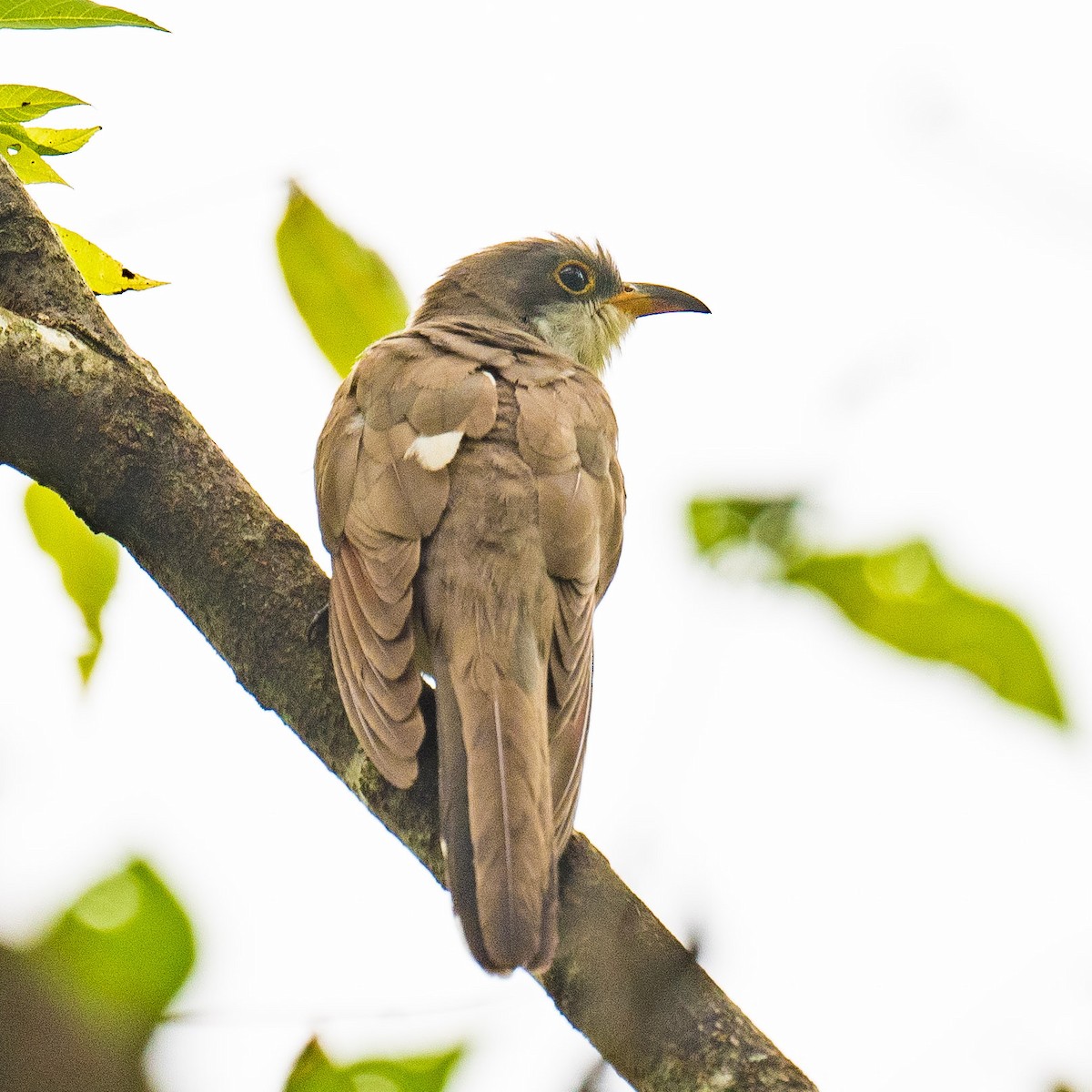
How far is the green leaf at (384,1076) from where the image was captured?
60.2 inches

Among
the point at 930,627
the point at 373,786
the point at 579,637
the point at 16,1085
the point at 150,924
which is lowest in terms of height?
the point at 373,786

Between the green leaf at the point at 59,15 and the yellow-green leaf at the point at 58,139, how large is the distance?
407 millimetres

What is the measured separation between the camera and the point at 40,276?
327 cm

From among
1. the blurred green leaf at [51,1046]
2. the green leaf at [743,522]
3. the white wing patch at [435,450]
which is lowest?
the white wing patch at [435,450]

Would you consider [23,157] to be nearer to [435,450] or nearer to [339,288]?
[339,288]

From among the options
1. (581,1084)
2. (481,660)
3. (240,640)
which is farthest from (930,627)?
(240,640)

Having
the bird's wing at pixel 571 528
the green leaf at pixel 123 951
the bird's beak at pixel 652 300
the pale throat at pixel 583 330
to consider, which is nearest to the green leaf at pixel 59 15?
the bird's wing at pixel 571 528

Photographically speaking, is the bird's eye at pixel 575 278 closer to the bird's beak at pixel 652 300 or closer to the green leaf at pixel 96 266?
the bird's beak at pixel 652 300

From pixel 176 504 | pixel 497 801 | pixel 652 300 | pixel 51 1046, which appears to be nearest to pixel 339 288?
pixel 176 504

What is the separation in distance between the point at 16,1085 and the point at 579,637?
223 centimetres

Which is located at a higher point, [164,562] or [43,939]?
[43,939]

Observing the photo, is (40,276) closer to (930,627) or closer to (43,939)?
(43,939)

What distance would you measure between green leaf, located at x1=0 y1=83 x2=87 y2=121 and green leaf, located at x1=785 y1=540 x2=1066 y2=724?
2.21 metres

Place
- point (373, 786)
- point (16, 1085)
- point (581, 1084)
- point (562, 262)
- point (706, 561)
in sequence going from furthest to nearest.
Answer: point (562, 262), point (373, 786), point (706, 561), point (581, 1084), point (16, 1085)
